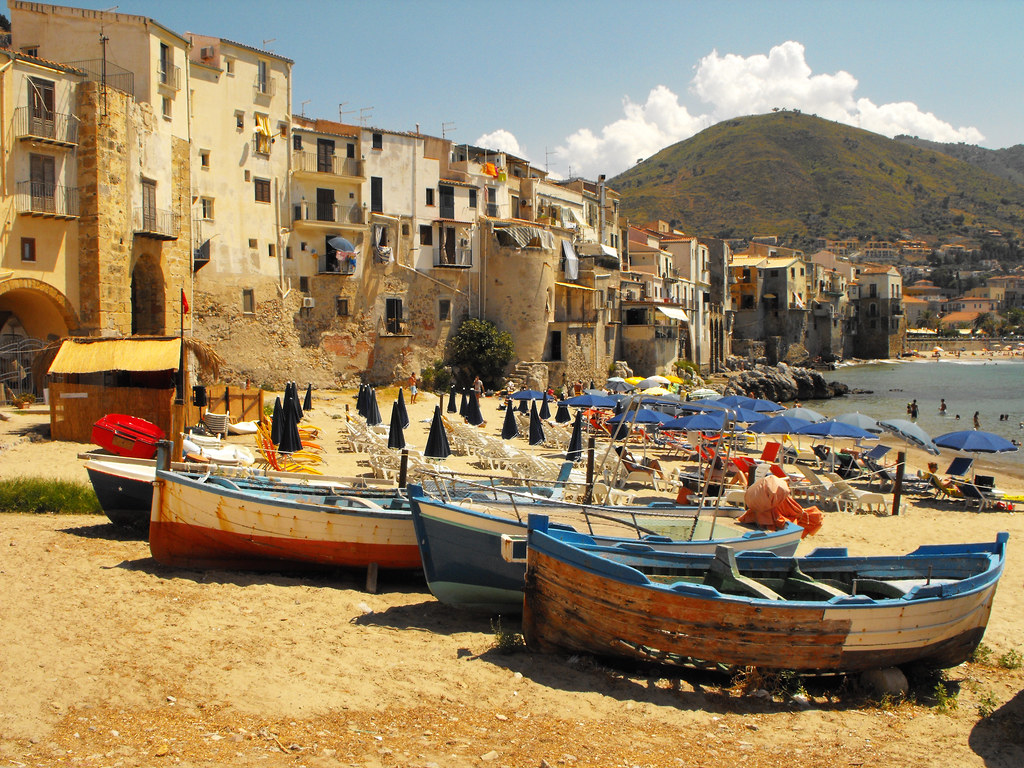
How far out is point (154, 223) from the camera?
96.8 feet

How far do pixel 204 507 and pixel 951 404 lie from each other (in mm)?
56481

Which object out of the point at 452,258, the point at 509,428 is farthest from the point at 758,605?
the point at 452,258

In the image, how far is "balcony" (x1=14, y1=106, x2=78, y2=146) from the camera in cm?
2519

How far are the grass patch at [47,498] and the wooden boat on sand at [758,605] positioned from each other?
941cm

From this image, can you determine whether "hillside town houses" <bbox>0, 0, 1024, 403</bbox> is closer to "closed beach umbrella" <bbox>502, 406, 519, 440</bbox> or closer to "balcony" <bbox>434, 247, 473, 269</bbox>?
"balcony" <bbox>434, 247, 473, 269</bbox>

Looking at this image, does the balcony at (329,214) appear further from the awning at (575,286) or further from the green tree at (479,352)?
the awning at (575,286)

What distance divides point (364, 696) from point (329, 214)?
34190mm

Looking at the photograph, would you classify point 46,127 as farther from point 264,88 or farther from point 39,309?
point 264,88

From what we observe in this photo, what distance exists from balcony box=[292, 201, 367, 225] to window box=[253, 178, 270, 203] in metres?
1.65

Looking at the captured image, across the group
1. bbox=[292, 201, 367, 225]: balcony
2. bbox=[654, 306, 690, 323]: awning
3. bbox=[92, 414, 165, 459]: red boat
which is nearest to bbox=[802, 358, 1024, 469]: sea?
bbox=[654, 306, 690, 323]: awning

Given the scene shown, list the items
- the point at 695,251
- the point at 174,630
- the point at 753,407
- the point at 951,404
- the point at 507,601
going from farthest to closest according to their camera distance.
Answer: the point at 695,251
the point at 951,404
the point at 753,407
the point at 507,601
the point at 174,630

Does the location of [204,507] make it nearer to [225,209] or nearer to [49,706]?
[49,706]

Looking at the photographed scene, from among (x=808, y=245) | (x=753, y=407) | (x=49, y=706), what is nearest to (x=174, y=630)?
(x=49, y=706)

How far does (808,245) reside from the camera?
561 feet
